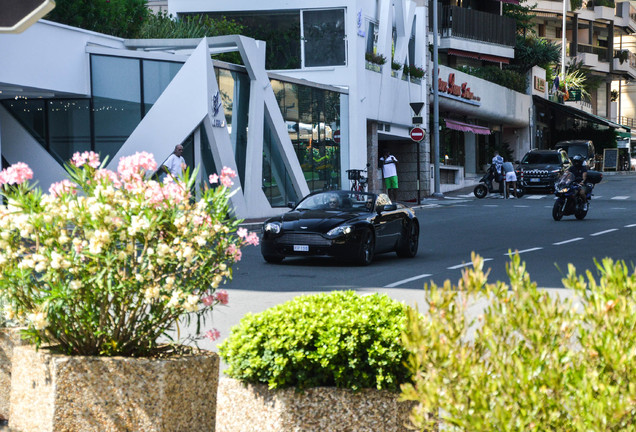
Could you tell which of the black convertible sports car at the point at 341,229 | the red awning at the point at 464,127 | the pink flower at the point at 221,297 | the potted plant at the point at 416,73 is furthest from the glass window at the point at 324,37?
the pink flower at the point at 221,297

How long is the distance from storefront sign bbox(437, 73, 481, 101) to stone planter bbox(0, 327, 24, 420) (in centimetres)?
4366

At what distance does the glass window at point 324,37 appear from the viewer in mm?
38938

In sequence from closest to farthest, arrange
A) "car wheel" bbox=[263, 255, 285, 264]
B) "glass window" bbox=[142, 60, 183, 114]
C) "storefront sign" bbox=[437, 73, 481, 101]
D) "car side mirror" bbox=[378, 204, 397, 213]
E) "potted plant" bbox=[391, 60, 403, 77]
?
"car wheel" bbox=[263, 255, 285, 264] < "car side mirror" bbox=[378, 204, 397, 213] < "glass window" bbox=[142, 60, 183, 114] < "potted plant" bbox=[391, 60, 403, 77] < "storefront sign" bbox=[437, 73, 481, 101]

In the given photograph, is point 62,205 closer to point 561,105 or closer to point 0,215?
point 0,215

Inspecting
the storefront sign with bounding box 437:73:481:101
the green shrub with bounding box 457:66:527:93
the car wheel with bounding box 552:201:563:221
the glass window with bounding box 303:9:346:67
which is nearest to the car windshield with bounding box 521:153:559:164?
the storefront sign with bounding box 437:73:481:101

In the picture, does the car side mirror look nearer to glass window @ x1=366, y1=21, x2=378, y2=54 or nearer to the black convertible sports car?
the black convertible sports car

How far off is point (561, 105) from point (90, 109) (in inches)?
1851

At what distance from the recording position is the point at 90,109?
27406mm

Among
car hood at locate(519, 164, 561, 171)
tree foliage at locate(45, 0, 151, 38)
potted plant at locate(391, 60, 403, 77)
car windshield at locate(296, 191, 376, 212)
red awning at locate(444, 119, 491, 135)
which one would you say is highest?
tree foliage at locate(45, 0, 151, 38)

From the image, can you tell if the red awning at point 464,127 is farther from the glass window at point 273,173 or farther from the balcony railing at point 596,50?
the balcony railing at point 596,50

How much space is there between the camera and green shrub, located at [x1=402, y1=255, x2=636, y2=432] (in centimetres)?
311

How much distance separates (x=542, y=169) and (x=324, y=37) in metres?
12.0

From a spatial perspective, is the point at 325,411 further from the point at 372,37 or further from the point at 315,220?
the point at 372,37

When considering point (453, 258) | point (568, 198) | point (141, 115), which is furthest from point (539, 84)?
point (453, 258)
